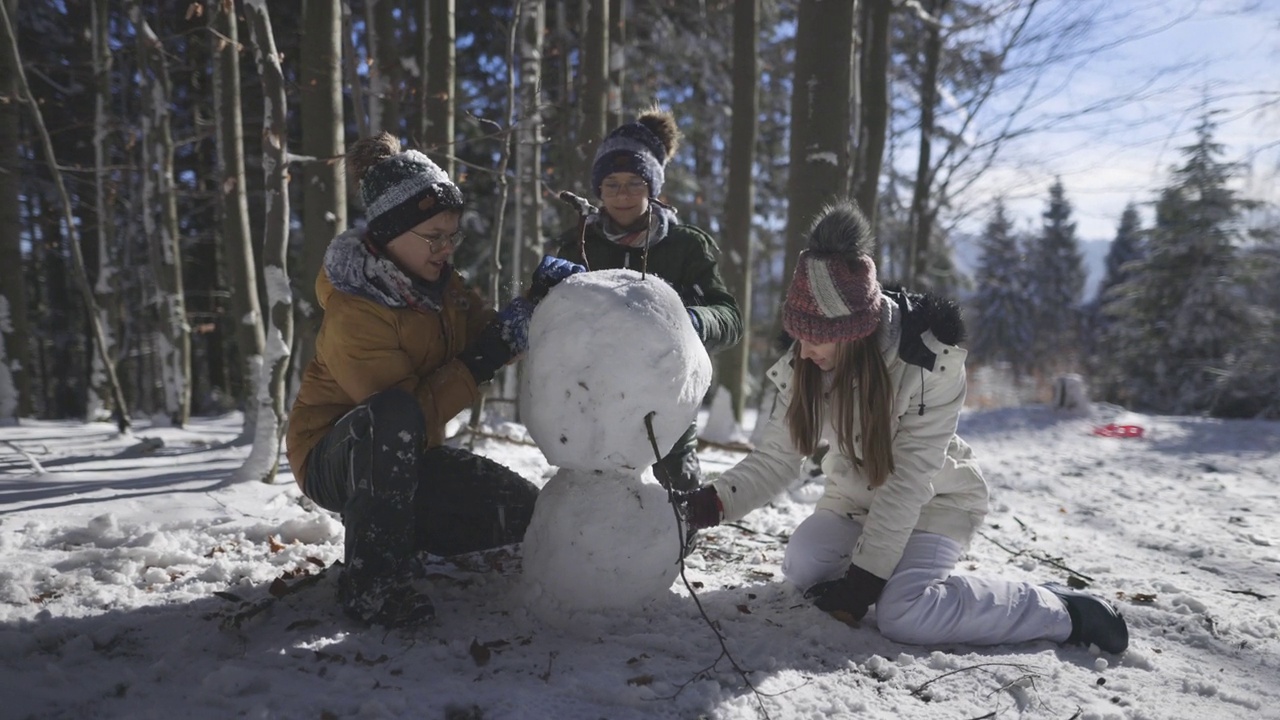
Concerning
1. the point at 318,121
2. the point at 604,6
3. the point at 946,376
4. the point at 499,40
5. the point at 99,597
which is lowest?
the point at 99,597

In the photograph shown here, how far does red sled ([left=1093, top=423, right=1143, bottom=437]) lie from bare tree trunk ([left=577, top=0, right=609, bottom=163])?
22.4 feet

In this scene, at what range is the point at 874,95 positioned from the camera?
25.5 ft

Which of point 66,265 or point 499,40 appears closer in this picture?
point 499,40

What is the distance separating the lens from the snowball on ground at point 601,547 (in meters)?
2.24

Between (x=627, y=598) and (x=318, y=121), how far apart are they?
11.4 ft

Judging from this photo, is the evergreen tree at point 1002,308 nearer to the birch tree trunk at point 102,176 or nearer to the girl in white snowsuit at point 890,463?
the birch tree trunk at point 102,176

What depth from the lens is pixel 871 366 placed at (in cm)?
246

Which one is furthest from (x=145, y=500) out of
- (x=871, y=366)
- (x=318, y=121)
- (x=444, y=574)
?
(x=871, y=366)

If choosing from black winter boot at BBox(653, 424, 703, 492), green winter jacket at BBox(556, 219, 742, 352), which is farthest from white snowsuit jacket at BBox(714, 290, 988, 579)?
green winter jacket at BBox(556, 219, 742, 352)

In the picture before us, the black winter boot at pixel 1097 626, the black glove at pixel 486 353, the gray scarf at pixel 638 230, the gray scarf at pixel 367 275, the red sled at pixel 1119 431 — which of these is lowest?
the red sled at pixel 1119 431

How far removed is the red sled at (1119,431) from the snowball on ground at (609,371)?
8.30m

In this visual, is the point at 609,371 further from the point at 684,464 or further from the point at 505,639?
the point at 684,464

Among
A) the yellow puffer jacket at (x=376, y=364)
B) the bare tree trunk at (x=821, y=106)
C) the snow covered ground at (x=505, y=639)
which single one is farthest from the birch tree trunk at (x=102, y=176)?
the bare tree trunk at (x=821, y=106)

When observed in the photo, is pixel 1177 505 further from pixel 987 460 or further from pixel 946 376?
pixel 946 376
